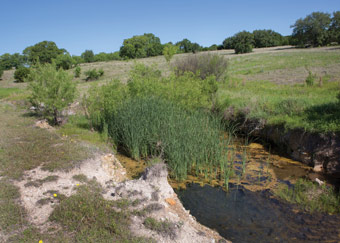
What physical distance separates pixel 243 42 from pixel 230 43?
993 centimetres

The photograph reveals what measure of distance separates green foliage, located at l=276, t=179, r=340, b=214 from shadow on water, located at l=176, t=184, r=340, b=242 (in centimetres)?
23

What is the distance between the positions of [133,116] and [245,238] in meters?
4.92

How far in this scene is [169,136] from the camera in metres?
7.37

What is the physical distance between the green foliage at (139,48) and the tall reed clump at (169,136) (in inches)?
2773

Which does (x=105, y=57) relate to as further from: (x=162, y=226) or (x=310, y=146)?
(x=162, y=226)

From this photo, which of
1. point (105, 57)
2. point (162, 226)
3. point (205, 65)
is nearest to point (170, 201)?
point (162, 226)

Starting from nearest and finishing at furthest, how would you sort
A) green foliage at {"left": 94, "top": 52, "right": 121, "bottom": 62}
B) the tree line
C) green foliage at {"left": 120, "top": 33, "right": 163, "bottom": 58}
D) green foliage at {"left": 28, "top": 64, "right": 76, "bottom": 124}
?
1. green foliage at {"left": 28, "top": 64, "right": 76, "bottom": 124}
2. the tree line
3. green foliage at {"left": 120, "top": 33, "right": 163, "bottom": 58}
4. green foliage at {"left": 94, "top": 52, "right": 121, "bottom": 62}

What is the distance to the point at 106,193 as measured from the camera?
5.36m

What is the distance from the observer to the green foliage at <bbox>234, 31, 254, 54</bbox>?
47.0 m

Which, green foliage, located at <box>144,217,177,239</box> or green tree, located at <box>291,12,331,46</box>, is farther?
green tree, located at <box>291,12,331,46</box>

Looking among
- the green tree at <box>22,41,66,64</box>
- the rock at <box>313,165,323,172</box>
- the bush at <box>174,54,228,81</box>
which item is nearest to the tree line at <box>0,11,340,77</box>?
the green tree at <box>22,41,66,64</box>

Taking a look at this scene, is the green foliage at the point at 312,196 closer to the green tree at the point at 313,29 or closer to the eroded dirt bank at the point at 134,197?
the eroded dirt bank at the point at 134,197

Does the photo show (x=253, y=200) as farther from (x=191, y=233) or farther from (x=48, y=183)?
(x=48, y=183)

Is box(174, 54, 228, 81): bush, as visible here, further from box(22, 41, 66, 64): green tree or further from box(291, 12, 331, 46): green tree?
box(22, 41, 66, 64): green tree
